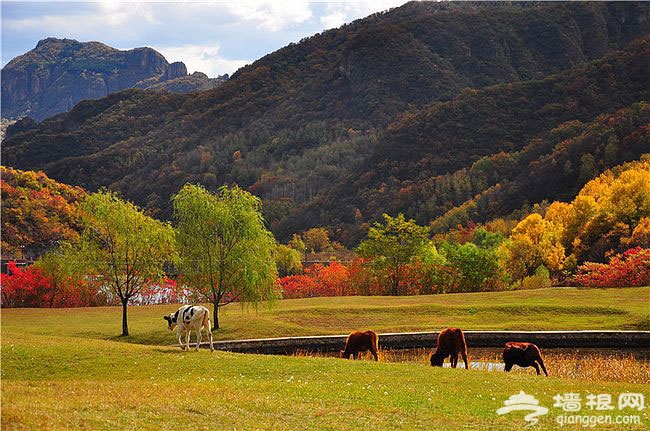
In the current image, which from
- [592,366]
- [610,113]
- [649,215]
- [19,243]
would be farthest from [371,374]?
[610,113]

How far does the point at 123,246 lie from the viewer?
4203 centimetres

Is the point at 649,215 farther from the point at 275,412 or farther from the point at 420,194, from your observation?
the point at 420,194

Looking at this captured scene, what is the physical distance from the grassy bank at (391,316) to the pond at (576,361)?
3.42m

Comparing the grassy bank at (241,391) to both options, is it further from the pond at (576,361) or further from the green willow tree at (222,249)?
the green willow tree at (222,249)

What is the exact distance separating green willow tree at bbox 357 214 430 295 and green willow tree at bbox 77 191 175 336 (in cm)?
2842

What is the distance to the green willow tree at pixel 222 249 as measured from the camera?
41.9 m

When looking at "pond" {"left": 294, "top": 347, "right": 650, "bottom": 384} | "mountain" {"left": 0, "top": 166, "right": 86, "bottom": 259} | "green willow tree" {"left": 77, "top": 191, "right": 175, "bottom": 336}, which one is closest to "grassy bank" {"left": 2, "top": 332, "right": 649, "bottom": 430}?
"pond" {"left": 294, "top": 347, "right": 650, "bottom": 384}

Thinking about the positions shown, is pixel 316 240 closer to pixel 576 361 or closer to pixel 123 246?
pixel 123 246

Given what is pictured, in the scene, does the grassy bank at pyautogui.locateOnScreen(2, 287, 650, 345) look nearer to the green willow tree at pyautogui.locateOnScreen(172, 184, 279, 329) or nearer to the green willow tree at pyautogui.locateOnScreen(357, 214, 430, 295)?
the green willow tree at pyautogui.locateOnScreen(172, 184, 279, 329)

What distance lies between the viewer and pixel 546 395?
19859 mm

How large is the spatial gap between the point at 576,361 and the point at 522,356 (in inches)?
247

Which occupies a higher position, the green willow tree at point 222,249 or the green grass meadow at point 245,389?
the green willow tree at point 222,249

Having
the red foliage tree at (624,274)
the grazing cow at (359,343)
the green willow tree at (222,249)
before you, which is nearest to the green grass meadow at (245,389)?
the green willow tree at (222,249)

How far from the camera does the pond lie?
93.8 feet
